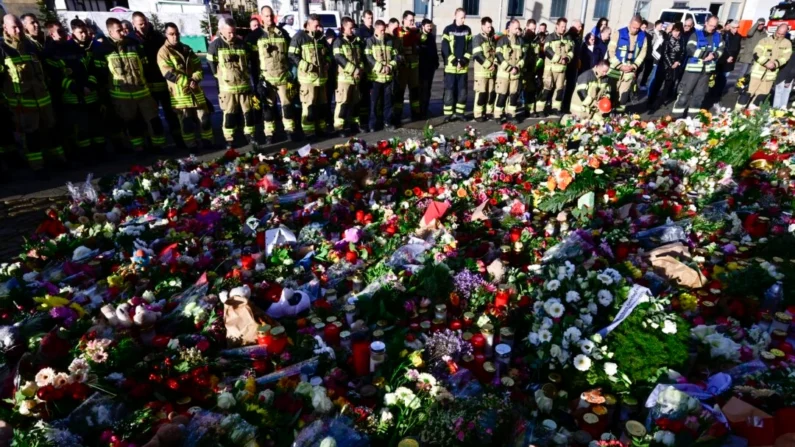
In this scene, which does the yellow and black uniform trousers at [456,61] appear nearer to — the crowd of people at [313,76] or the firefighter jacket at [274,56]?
the crowd of people at [313,76]

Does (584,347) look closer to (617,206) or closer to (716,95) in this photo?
(617,206)

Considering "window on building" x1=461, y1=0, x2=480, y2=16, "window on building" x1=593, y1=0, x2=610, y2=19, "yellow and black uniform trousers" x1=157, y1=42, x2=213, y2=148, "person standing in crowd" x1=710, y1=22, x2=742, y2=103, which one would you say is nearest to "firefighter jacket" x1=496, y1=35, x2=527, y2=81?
"person standing in crowd" x1=710, y1=22, x2=742, y2=103

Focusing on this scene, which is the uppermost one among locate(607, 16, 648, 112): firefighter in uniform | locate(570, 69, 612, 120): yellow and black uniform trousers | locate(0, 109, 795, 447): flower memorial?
locate(607, 16, 648, 112): firefighter in uniform

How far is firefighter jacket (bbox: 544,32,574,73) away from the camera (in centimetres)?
930

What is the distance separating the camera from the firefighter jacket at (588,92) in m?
8.59

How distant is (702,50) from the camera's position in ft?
31.1

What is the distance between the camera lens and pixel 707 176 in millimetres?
5836

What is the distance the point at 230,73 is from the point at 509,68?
194 inches

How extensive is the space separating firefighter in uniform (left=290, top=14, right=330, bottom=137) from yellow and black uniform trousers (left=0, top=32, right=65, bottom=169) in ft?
11.0

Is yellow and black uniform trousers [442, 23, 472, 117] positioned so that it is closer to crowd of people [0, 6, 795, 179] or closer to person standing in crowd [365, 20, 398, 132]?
crowd of people [0, 6, 795, 179]

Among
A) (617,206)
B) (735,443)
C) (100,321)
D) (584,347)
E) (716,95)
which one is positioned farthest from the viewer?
(716,95)

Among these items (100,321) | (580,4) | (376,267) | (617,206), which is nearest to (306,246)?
(376,267)

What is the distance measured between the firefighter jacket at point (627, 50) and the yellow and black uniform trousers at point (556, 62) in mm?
924

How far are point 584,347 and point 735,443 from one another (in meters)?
0.85
